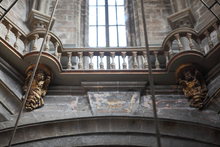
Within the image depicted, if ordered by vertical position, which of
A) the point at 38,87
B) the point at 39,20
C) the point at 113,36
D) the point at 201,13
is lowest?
the point at 38,87

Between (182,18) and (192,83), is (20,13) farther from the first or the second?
(192,83)

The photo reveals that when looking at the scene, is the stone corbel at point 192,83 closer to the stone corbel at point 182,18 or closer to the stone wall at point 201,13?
the stone corbel at point 182,18

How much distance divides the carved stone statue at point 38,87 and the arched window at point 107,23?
3.29 metres

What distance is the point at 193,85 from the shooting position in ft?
26.2

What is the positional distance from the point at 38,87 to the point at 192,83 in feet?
9.24

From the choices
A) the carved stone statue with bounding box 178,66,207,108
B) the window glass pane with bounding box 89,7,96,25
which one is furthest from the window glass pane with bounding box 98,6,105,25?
the carved stone statue with bounding box 178,66,207,108

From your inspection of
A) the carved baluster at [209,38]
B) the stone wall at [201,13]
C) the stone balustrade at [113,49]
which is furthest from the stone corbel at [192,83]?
the stone wall at [201,13]

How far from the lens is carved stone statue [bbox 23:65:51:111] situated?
7.64 metres

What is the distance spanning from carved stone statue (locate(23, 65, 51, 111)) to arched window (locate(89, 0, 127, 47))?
130 inches

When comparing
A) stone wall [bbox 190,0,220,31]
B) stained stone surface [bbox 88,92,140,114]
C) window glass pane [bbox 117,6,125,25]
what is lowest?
stained stone surface [bbox 88,92,140,114]

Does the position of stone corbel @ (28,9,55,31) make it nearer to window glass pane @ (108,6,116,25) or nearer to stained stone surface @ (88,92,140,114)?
stained stone surface @ (88,92,140,114)

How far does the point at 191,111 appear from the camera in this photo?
7.71m

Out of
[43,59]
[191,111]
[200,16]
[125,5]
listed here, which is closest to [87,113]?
[43,59]

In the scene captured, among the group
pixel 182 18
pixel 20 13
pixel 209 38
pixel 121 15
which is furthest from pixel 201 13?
pixel 20 13
